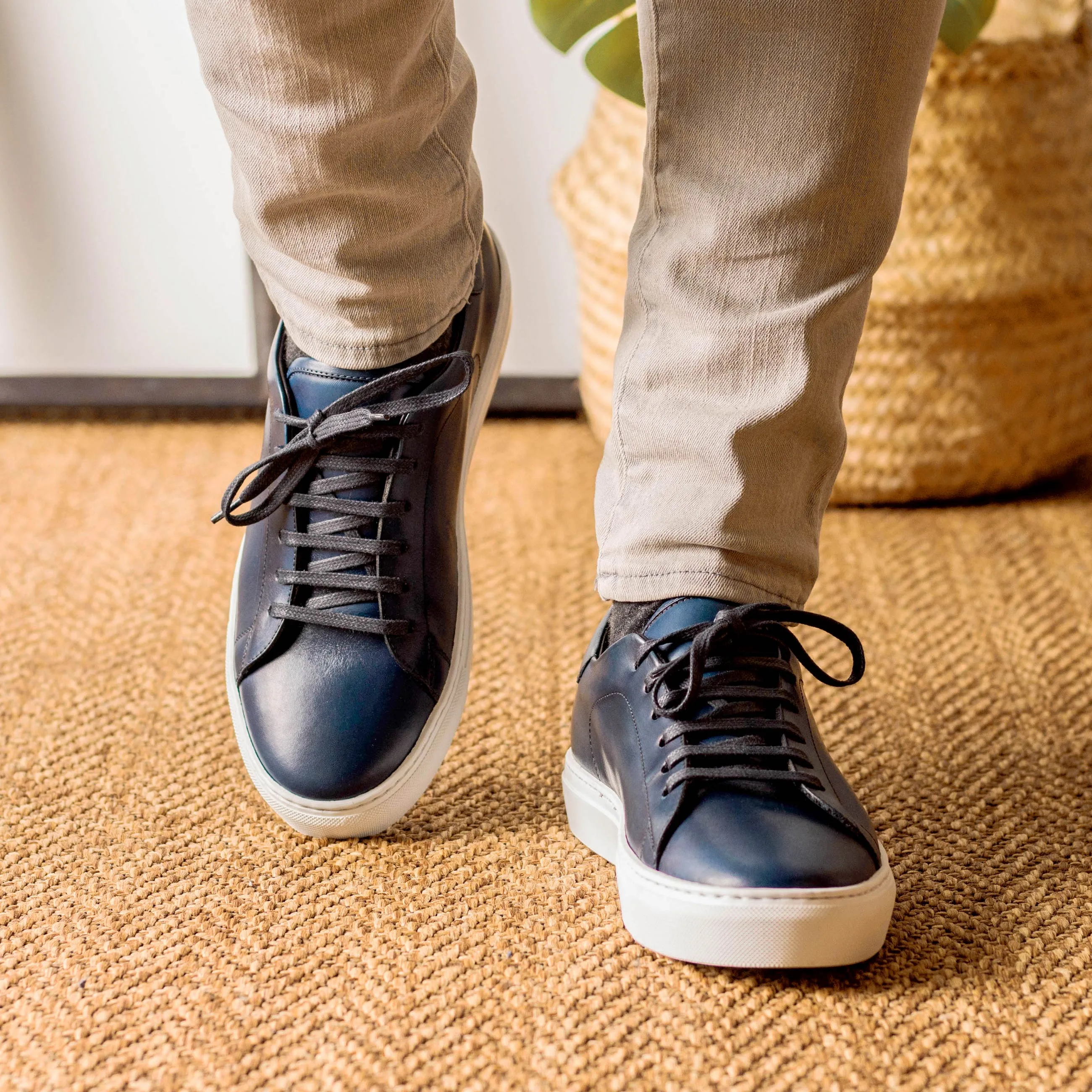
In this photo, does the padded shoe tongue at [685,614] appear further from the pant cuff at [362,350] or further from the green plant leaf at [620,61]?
the green plant leaf at [620,61]

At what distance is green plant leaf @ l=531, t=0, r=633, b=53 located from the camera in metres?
0.92

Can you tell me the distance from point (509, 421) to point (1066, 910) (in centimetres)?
86

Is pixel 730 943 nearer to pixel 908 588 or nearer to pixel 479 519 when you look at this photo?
pixel 908 588

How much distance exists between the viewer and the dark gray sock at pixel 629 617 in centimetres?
57

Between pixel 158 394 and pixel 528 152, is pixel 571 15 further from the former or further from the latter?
pixel 158 394

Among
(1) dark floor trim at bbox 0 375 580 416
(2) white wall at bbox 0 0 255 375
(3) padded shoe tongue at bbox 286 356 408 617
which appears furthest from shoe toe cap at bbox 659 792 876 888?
(2) white wall at bbox 0 0 255 375

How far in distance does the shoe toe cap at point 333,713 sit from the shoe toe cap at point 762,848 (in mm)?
156

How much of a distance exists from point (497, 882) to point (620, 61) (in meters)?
0.66

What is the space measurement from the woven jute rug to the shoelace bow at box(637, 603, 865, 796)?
9 centimetres

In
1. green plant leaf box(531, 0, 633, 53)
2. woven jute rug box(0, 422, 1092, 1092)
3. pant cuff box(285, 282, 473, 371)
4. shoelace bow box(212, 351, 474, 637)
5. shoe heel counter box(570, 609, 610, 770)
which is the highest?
green plant leaf box(531, 0, 633, 53)

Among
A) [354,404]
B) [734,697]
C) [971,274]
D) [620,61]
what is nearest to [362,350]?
[354,404]

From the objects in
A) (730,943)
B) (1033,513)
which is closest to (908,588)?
(1033,513)

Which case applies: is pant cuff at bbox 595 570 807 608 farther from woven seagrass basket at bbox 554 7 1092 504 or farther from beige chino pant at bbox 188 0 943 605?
woven seagrass basket at bbox 554 7 1092 504

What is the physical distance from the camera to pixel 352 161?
53cm
